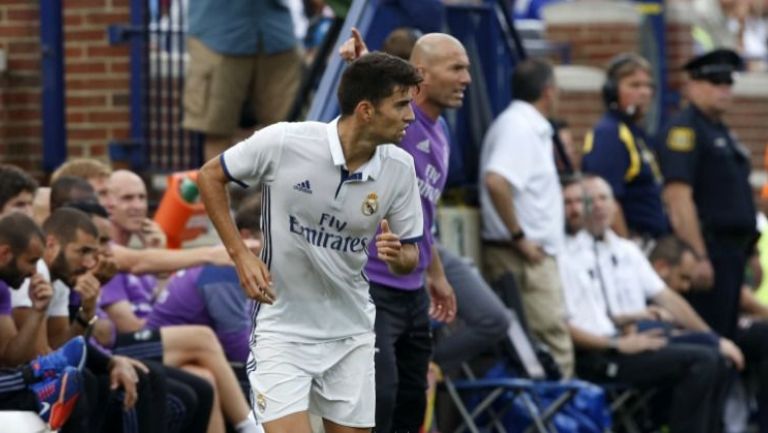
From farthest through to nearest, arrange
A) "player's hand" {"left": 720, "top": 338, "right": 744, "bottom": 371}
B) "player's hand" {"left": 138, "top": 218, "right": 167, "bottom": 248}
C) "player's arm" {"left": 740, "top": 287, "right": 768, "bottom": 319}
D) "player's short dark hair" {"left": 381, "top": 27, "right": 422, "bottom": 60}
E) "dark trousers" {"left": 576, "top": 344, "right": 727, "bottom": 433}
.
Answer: "player's arm" {"left": 740, "top": 287, "right": 768, "bottom": 319} → "player's hand" {"left": 720, "top": 338, "right": 744, "bottom": 371} → "dark trousers" {"left": 576, "top": 344, "right": 727, "bottom": 433} → "player's hand" {"left": 138, "top": 218, "right": 167, "bottom": 248} → "player's short dark hair" {"left": 381, "top": 27, "right": 422, "bottom": 60}

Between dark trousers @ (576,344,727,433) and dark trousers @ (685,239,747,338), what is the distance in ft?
3.13

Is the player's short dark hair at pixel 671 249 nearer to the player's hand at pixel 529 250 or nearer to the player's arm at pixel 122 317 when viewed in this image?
the player's hand at pixel 529 250

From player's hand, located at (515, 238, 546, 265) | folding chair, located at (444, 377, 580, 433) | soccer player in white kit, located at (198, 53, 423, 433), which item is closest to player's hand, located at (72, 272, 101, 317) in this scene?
soccer player in white kit, located at (198, 53, 423, 433)

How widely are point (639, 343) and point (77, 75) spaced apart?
12.4 feet

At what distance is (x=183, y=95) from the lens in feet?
41.4

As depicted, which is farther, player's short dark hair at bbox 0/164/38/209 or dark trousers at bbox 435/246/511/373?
dark trousers at bbox 435/246/511/373

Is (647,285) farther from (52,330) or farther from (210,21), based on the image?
(52,330)

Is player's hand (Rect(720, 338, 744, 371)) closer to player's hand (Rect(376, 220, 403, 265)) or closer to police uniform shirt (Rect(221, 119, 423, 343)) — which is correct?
police uniform shirt (Rect(221, 119, 423, 343))

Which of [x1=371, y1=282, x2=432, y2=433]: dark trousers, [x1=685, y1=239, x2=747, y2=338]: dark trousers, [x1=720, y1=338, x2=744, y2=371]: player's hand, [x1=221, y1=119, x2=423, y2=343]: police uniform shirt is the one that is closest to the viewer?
[x1=221, y1=119, x2=423, y2=343]: police uniform shirt

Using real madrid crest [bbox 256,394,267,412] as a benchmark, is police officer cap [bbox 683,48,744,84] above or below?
above

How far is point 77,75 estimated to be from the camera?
1246 centimetres

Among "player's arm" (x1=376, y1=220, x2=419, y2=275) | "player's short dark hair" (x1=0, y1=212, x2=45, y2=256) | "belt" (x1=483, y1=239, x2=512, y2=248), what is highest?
"player's arm" (x1=376, y1=220, x2=419, y2=275)

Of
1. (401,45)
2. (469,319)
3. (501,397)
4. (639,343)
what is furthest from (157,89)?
(639,343)

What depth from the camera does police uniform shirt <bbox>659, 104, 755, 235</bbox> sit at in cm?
1380
